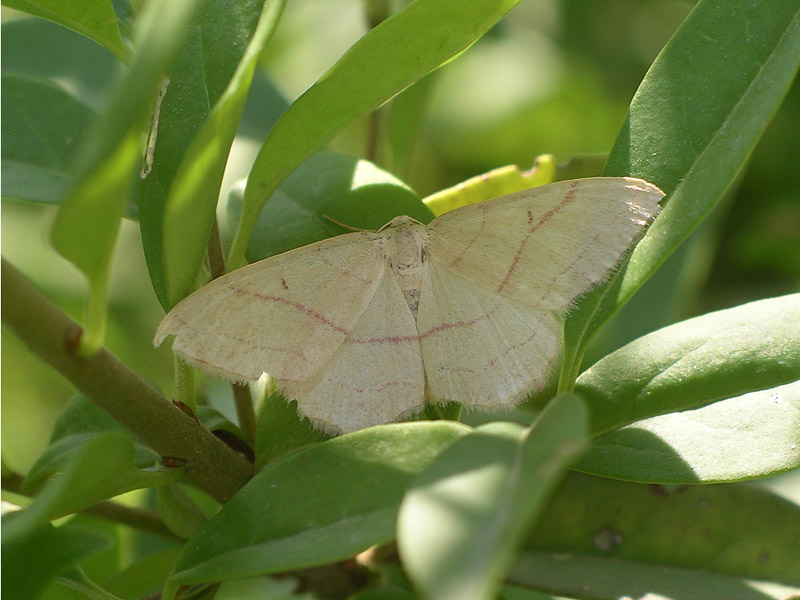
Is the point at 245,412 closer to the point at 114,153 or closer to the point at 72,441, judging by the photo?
the point at 72,441

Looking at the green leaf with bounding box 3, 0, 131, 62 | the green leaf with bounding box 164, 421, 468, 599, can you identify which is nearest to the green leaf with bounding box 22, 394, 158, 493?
the green leaf with bounding box 164, 421, 468, 599

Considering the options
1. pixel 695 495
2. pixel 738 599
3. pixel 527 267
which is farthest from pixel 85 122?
pixel 738 599

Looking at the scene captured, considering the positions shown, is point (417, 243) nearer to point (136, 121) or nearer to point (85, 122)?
point (85, 122)

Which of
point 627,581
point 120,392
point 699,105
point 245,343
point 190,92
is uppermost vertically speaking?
point 190,92

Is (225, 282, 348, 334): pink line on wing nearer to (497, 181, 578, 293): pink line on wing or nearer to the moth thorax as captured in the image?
the moth thorax

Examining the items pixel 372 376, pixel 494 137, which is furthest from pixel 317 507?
pixel 494 137

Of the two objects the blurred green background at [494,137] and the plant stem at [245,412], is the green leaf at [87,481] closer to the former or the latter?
the plant stem at [245,412]

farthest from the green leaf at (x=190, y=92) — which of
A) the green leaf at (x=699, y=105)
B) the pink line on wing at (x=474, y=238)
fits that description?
the green leaf at (x=699, y=105)
